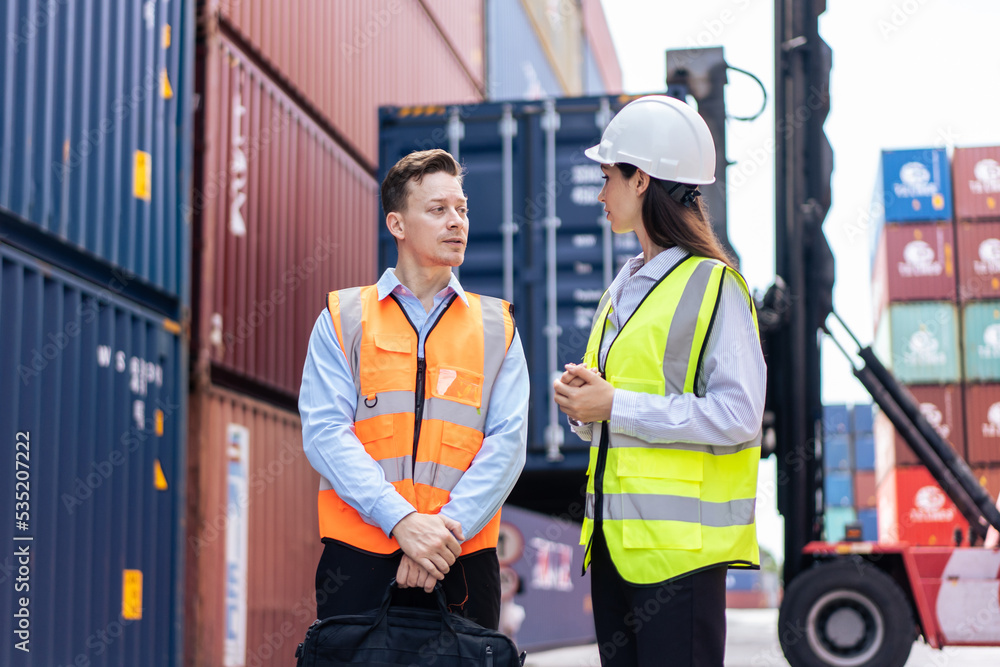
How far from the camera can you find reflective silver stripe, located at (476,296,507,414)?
110 inches

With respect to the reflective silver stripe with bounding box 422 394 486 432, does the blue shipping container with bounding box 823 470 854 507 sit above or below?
below

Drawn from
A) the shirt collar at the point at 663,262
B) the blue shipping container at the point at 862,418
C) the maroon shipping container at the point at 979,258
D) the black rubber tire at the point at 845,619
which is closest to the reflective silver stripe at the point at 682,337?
the shirt collar at the point at 663,262

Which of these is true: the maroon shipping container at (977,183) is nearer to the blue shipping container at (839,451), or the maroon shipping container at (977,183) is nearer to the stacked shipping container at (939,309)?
the stacked shipping container at (939,309)

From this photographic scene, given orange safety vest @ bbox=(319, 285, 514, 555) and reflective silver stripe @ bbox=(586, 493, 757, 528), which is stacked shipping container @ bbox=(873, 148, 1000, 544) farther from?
reflective silver stripe @ bbox=(586, 493, 757, 528)

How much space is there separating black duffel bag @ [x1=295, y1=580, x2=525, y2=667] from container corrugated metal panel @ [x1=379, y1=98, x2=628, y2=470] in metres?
5.75

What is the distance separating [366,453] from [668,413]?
749 mm

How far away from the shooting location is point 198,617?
24.8 feet

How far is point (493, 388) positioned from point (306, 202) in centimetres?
770

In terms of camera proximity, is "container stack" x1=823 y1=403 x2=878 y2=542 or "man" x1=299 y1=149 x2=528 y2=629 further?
"container stack" x1=823 y1=403 x2=878 y2=542

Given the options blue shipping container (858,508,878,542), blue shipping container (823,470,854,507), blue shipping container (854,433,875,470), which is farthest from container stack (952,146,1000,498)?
blue shipping container (823,470,854,507)

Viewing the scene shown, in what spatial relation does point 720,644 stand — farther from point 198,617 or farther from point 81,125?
point 198,617

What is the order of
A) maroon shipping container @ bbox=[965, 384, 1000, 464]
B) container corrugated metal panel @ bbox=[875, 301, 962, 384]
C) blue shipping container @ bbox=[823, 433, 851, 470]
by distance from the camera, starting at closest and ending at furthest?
maroon shipping container @ bbox=[965, 384, 1000, 464]
container corrugated metal panel @ bbox=[875, 301, 962, 384]
blue shipping container @ bbox=[823, 433, 851, 470]

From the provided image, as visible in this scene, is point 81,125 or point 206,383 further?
point 206,383

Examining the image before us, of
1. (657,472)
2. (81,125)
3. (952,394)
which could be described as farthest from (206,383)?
(952,394)
